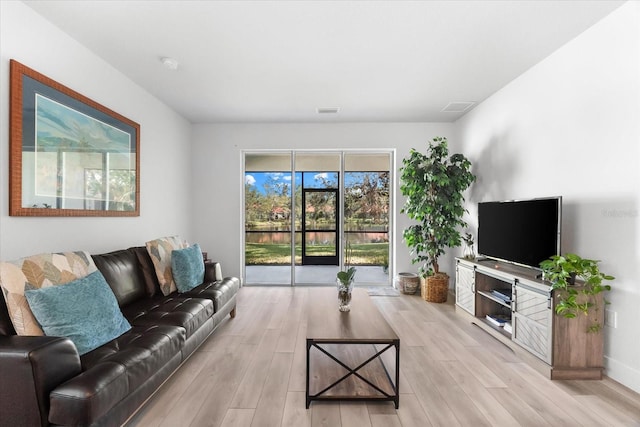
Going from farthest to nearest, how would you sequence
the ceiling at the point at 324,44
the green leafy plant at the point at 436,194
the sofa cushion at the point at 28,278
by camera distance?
1. the green leafy plant at the point at 436,194
2. the ceiling at the point at 324,44
3. the sofa cushion at the point at 28,278

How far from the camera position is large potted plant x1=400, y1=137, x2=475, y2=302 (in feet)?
13.9

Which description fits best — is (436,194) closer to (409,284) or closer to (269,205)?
(409,284)

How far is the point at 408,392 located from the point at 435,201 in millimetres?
2656

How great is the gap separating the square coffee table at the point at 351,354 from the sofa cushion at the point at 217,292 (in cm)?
94

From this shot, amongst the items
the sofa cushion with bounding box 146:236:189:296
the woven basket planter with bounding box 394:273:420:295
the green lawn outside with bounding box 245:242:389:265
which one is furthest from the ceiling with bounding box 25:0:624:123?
the woven basket planter with bounding box 394:273:420:295

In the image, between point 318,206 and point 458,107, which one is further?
point 318,206

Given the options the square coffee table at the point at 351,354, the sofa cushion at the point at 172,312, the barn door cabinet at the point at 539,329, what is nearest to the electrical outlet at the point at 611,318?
the barn door cabinet at the point at 539,329

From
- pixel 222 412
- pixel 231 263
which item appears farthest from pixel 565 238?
pixel 231 263

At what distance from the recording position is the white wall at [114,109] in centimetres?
222

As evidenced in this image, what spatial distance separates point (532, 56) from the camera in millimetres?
3047

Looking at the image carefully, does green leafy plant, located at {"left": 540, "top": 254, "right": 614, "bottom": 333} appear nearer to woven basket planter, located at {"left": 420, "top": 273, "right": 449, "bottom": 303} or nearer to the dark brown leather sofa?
woven basket planter, located at {"left": 420, "top": 273, "right": 449, "bottom": 303}

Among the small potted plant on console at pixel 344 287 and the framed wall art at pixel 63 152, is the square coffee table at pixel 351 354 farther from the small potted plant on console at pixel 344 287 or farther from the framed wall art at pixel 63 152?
the framed wall art at pixel 63 152

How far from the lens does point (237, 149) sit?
5258 millimetres

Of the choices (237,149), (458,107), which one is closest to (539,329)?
(458,107)
